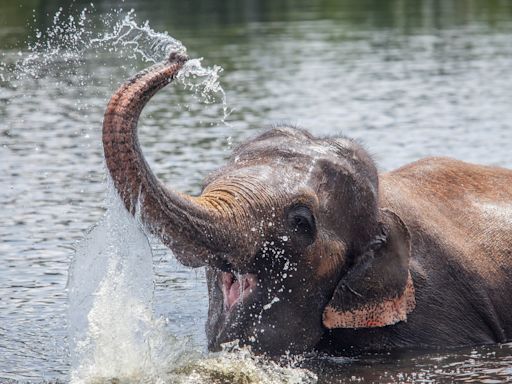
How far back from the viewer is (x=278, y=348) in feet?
31.8

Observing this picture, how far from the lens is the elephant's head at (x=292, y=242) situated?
343 inches

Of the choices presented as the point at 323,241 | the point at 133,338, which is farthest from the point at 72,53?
the point at 323,241

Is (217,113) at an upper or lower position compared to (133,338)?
lower

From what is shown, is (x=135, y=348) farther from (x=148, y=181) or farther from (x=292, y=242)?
(x=148, y=181)

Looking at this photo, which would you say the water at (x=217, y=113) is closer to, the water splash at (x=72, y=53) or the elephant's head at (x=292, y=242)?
the water splash at (x=72, y=53)

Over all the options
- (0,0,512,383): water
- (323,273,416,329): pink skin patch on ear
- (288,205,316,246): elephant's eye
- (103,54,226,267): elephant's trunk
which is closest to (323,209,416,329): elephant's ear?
(323,273,416,329): pink skin patch on ear

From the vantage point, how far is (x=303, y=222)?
30.7 feet

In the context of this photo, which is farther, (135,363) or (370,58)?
(370,58)

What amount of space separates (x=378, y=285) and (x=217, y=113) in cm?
1554

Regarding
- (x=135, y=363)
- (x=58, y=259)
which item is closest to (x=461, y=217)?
(x=135, y=363)

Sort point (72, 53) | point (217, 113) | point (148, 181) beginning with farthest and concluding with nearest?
1. point (72, 53)
2. point (217, 113)
3. point (148, 181)

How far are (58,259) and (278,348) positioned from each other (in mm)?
4491

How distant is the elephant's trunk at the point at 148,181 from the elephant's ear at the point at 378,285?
1.62 metres

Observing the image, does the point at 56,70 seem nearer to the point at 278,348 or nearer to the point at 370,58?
the point at 370,58
